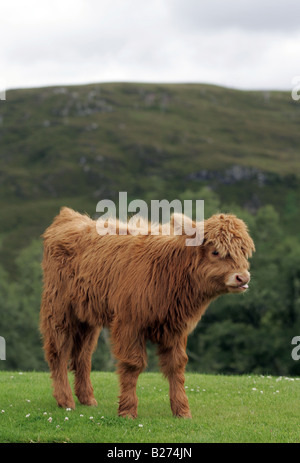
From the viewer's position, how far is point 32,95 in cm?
18638

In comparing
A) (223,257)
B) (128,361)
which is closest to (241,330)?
(128,361)

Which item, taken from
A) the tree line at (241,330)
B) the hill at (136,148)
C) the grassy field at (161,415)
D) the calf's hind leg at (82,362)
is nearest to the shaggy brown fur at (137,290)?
the calf's hind leg at (82,362)

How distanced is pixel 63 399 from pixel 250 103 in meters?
185

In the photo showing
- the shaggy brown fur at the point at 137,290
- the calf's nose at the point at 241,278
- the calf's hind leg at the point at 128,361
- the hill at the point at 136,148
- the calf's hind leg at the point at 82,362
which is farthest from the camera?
the hill at the point at 136,148

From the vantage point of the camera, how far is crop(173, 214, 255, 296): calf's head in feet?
28.2

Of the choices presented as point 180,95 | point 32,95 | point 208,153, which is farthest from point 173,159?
point 32,95

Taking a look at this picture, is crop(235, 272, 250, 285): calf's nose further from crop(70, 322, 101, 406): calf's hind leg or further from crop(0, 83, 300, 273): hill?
crop(0, 83, 300, 273): hill

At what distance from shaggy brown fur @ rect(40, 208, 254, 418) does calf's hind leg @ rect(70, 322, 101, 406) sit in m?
0.16

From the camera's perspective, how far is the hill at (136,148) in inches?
5246

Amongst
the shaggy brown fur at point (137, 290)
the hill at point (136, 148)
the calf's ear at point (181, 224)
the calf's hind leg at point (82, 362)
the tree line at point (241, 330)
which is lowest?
the tree line at point (241, 330)

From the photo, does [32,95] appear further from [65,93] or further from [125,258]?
[125,258]

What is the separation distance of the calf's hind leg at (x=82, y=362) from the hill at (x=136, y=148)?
95563mm

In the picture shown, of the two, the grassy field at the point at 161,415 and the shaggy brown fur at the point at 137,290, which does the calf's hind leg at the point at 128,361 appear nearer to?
the shaggy brown fur at the point at 137,290

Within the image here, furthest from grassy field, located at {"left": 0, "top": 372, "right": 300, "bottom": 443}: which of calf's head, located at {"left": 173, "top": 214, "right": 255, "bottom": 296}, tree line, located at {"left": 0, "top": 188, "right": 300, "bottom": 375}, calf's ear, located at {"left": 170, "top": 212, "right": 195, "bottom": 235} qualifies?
tree line, located at {"left": 0, "top": 188, "right": 300, "bottom": 375}
